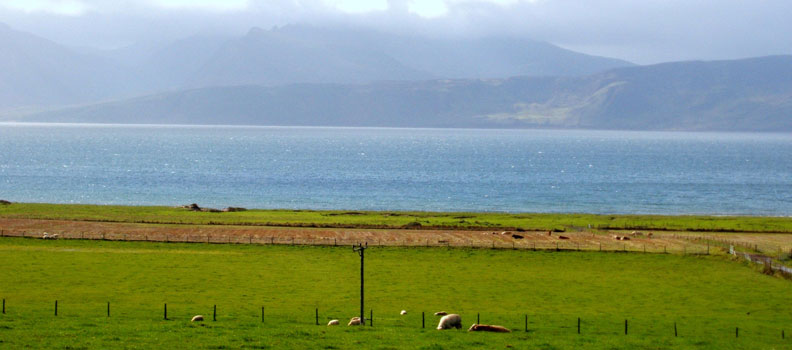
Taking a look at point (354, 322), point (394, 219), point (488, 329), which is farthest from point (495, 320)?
point (394, 219)

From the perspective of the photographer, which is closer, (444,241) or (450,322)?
(450,322)

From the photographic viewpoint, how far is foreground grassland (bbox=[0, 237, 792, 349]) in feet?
122

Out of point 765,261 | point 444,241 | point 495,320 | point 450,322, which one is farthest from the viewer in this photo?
point 444,241

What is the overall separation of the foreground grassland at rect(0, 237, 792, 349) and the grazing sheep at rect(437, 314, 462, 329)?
1.58 meters

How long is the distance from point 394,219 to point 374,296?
168 ft

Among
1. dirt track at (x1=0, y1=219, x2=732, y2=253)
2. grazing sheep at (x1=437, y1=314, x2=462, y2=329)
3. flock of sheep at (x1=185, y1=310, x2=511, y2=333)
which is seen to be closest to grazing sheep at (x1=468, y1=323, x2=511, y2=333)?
flock of sheep at (x1=185, y1=310, x2=511, y2=333)

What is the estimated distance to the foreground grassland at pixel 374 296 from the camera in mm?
37219

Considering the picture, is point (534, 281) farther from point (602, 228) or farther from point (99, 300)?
point (602, 228)

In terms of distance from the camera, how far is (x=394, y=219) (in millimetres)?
102625

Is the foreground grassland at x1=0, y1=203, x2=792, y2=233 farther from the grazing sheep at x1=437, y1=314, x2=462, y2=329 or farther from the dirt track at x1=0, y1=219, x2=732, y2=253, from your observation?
the grazing sheep at x1=437, y1=314, x2=462, y2=329

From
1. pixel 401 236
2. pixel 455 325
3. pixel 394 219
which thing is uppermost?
pixel 394 219

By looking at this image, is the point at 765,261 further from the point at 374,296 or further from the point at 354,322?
the point at 354,322

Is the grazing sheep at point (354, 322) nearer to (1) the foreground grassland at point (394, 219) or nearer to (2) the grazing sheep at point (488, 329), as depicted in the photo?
(2) the grazing sheep at point (488, 329)

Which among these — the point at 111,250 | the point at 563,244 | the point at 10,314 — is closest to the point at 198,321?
the point at 10,314
